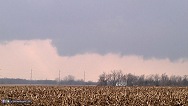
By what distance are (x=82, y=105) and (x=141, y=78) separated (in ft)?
407

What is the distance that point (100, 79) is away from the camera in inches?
5143

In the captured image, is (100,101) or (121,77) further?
Answer: (121,77)

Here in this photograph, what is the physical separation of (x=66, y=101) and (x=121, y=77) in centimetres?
11927

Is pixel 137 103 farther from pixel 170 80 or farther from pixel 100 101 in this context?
pixel 170 80

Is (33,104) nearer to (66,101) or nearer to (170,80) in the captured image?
(66,101)

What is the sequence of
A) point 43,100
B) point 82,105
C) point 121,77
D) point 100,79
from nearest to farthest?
1. point 82,105
2. point 43,100
3. point 100,79
4. point 121,77

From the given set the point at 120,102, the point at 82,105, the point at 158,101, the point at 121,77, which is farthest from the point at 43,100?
the point at 121,77

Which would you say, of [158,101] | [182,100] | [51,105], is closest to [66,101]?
[51,105]

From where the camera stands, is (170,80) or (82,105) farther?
(170,80)

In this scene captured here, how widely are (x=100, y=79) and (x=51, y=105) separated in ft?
338

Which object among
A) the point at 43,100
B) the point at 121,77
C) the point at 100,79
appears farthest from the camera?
the point at 121,77

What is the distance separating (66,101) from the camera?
29281mm

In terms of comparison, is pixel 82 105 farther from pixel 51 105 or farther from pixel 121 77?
pixel 121 77

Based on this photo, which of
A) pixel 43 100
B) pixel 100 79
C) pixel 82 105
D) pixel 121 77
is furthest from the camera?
pixel 121 77
